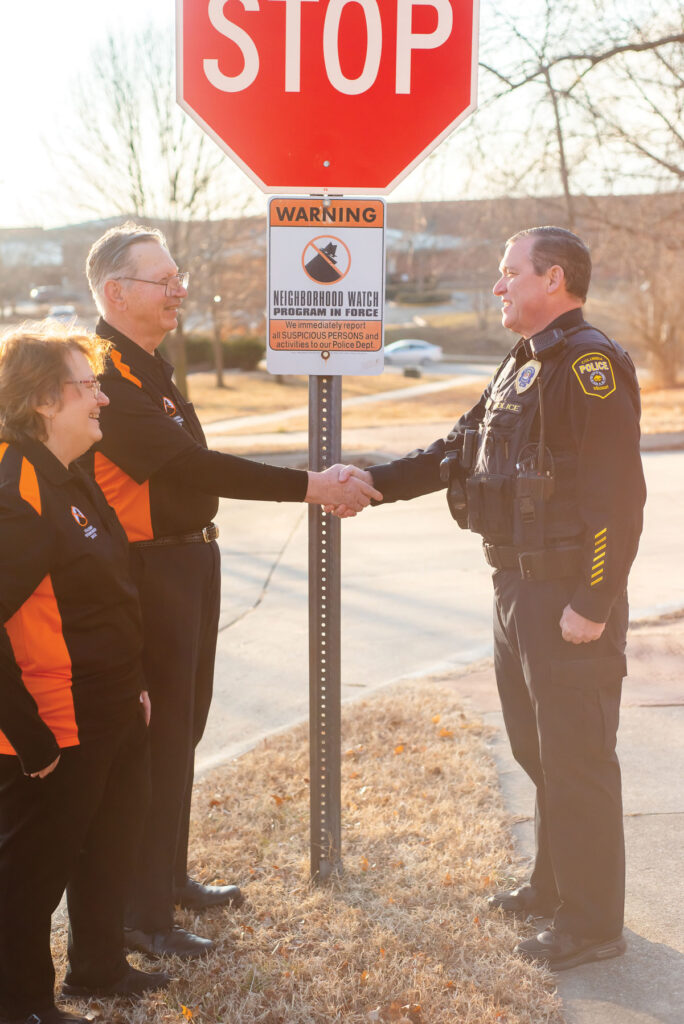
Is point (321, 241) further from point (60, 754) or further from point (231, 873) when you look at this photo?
point (231, 873)

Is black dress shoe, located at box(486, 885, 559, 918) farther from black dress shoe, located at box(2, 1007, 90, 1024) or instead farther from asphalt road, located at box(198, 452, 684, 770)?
asphalt road, located at box(198, 452, 684, 770)

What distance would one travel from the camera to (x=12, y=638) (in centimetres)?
256

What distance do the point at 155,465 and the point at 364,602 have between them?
16.0 ft

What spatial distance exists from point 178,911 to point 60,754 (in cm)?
119

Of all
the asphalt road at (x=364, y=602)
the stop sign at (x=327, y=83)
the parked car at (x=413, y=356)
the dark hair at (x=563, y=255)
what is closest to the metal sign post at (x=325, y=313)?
the stop sign at (x=327, y=83)

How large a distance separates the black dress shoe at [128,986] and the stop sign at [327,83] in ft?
7.97

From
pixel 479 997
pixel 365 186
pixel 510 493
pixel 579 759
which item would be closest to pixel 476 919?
pixel 479 997

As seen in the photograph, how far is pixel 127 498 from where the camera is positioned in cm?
323

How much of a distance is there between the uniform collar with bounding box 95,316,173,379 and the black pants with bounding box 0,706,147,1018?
109cm

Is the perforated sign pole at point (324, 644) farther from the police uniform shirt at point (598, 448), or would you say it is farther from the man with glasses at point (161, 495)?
the police uniform shirt at point (598, 448)

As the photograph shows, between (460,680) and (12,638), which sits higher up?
(12,638)

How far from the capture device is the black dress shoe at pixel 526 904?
11.3ft

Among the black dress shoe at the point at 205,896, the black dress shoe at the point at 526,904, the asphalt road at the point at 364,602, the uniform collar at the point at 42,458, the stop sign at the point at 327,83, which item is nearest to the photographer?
the uniform collar at the point at 42,458

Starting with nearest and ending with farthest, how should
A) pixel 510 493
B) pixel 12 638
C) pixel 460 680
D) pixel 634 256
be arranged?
pixel 12 638
pixel 510 493
pixel 460 680
pixel 634 256
